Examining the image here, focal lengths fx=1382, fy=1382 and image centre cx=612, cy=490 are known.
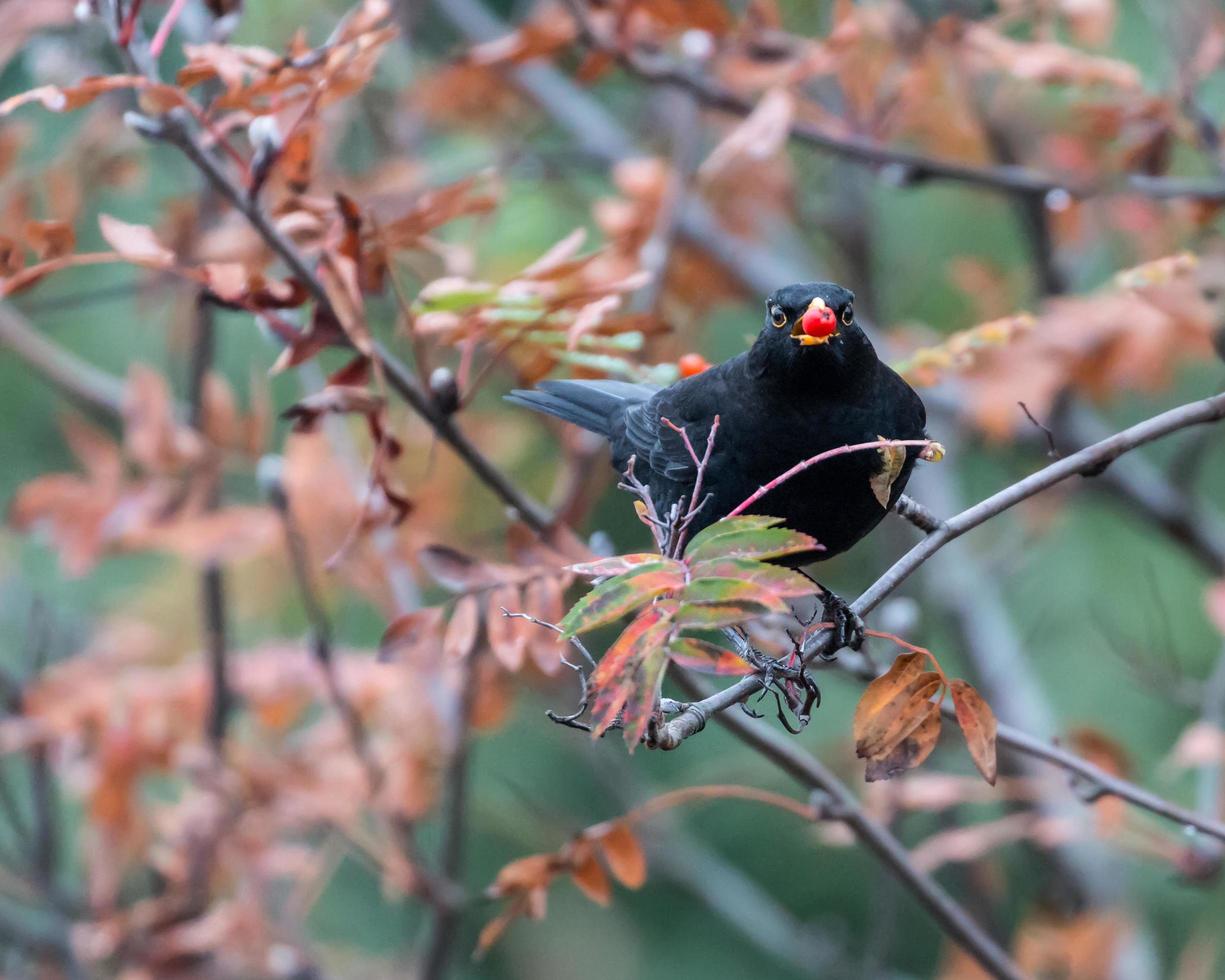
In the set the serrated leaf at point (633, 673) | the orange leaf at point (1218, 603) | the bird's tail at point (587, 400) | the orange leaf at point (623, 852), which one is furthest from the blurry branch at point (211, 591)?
the orange leaf at point (1218, 603)

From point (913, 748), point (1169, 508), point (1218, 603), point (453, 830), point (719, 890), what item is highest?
point (913, 748)

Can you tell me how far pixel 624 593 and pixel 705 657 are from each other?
104 millimetres

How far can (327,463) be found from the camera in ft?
12.2

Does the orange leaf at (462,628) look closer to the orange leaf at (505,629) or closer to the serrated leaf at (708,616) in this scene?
the orange leaf at (505,629)

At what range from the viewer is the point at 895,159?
3080 millimetres

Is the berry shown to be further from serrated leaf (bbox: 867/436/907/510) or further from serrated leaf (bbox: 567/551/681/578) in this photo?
serrated leaf (bbox: 567/551/681/578)

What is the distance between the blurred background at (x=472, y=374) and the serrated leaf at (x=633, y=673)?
0.68m

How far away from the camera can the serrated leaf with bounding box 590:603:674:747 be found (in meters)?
1.31

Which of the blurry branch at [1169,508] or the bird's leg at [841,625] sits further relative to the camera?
the blurry branch at [1169,508]

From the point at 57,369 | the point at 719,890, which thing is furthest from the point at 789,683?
the point at 719,890

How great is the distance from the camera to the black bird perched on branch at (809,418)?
2.26 meters

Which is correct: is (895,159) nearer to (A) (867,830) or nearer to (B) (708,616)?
(A) (867,830)

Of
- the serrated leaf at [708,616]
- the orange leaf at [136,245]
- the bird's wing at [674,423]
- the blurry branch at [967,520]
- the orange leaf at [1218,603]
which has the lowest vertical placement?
the orange leaf at [1218,603]

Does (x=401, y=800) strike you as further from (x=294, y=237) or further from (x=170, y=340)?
(x=170, y=340)
